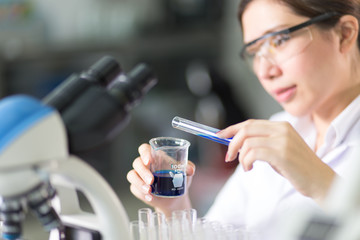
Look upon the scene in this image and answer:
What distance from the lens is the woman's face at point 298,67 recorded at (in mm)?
1280

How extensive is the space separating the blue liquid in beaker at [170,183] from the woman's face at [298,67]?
0.43 m

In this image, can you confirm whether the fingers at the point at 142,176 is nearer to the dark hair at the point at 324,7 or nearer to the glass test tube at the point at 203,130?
the glass test tube at the point at 203,130

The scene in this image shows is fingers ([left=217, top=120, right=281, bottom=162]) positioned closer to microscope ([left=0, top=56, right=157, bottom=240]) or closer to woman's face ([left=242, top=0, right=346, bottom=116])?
microscope ([left=0, top=56, right=157, bottom=240])

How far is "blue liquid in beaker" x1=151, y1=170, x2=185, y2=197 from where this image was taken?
102 cm

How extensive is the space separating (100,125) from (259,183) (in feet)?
2.71

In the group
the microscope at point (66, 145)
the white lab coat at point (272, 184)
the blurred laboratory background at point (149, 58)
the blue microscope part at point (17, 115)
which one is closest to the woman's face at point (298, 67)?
the white lab coat at point (272, 184)

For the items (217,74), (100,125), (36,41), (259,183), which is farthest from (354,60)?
(36,41)

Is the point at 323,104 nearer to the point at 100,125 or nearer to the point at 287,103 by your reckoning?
the point at 287,103

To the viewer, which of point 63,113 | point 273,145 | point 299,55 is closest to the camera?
point 63,113

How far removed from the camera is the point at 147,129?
368cm

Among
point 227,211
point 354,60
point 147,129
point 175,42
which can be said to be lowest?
point 227,211

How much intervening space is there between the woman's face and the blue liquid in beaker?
0.43 metres

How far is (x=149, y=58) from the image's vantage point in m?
3.71

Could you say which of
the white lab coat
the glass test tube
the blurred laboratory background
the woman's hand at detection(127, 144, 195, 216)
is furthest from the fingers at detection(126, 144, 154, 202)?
the blurred laboratory background
